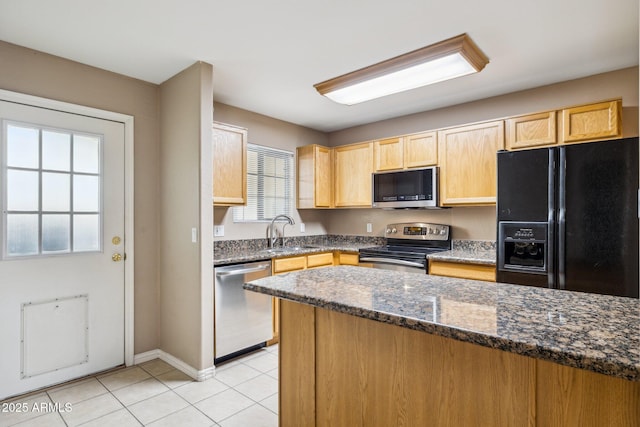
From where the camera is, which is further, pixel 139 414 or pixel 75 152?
pixel 75 152

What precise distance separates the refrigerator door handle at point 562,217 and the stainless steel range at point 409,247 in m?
1.08

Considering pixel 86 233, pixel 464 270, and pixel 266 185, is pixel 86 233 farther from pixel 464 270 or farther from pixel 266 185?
pixel 464 270

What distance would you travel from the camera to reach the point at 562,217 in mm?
2502

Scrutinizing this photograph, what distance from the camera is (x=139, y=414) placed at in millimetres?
2225

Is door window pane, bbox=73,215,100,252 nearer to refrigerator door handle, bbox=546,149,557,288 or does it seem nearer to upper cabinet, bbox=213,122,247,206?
upper cabinet, bbox=213,122,247,206

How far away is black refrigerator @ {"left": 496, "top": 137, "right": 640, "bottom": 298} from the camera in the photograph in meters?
2.28

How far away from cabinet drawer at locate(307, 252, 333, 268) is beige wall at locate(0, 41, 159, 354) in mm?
1500

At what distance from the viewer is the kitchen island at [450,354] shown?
35.0 inches

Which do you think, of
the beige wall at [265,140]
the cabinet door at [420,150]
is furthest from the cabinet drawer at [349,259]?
the cabinet door at [420,150]

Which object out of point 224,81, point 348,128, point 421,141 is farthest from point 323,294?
point 348,128

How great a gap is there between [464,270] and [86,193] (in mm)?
3209

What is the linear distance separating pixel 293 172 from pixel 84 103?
91.8 inches

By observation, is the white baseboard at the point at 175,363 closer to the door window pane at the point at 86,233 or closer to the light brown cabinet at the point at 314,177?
the door window pane at the point at 86,233

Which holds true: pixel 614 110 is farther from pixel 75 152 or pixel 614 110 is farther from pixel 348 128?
pixel 75 152
